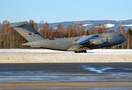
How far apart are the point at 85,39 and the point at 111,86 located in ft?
94.0

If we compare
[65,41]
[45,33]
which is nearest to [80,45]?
[65,41]

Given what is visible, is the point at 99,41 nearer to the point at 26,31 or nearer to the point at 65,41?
the point at 65,41

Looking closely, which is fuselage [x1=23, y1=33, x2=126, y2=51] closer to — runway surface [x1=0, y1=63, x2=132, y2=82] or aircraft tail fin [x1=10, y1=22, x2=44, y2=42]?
aircraft tail fin [x1=10, y1=22, x2=44, y2=42]

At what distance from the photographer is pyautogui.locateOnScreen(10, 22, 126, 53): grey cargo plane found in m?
37.5

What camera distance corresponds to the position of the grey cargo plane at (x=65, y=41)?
37.5 m

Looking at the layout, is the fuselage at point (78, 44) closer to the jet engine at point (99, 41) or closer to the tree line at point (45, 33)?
the jet engine at point (99, 41)

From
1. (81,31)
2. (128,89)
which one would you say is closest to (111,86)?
(128,89)

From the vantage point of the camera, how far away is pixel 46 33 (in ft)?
345

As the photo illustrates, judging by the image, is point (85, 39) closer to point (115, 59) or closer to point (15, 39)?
point (115, 59)

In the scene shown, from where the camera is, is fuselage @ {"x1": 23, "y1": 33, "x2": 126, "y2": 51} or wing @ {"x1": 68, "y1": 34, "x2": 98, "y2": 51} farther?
fuselage @ {"x1": 23, "y1": 33, "x2": 126, "y2": 51}

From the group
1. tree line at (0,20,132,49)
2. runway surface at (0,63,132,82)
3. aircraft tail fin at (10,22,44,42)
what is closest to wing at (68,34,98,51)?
aircraft tail fin at (10,22,44,42)

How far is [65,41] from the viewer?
38.0 metres

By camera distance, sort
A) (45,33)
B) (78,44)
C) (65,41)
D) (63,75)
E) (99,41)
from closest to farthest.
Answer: (63,75) → (99,41) → (65,41) → (78,44) → (45,33)

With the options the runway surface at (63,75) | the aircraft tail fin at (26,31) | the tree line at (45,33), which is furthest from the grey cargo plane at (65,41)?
the tree line at (45,33)
